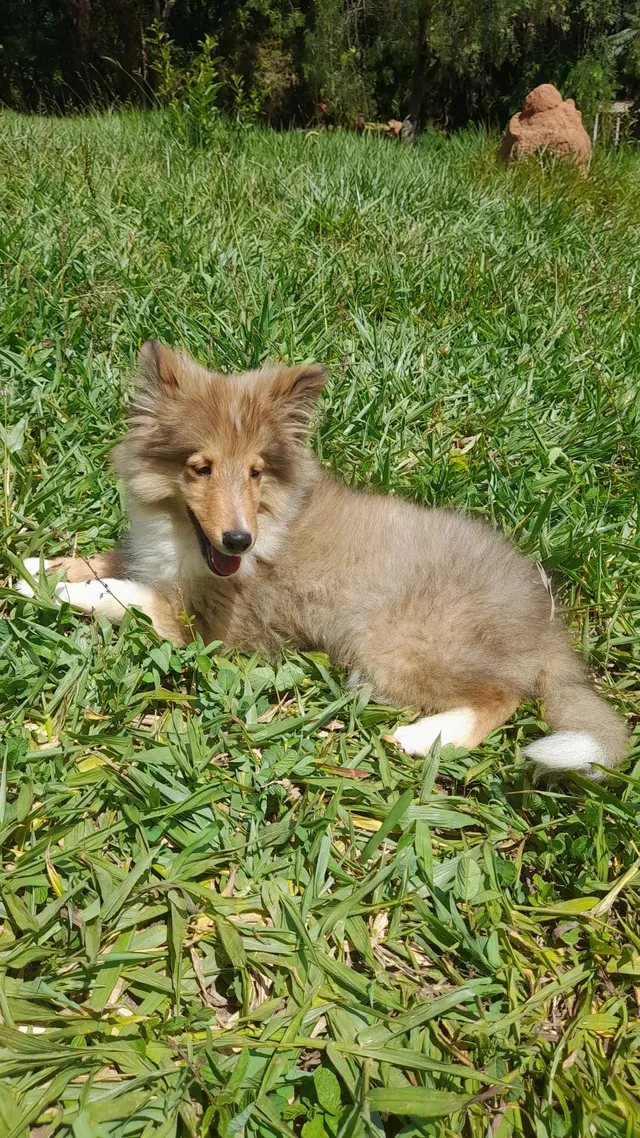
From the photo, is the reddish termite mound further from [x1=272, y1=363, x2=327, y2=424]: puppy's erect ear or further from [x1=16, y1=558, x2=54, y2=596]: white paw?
[x1=16, y1=558, x2=54, y2=596]: white paw

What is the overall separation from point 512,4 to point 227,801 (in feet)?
58.0

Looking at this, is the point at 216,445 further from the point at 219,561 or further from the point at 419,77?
the point at 419,77

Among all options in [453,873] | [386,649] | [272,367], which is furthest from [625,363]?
[453,873]

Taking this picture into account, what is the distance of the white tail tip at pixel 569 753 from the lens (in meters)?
2.33

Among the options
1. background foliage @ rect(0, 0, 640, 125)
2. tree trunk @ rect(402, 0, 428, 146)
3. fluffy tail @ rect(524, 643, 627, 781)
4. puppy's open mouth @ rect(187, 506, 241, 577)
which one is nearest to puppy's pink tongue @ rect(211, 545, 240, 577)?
puppy's open mouth @ rect(187, 506, 241, 577)

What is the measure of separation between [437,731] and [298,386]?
4.54 ft

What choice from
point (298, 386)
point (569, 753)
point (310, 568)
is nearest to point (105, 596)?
point (310, 568)

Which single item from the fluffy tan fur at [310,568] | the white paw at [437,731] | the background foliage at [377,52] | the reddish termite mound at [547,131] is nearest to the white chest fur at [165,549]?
the fluffy tan fur at [310,568]

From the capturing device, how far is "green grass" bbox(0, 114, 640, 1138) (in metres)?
1.70

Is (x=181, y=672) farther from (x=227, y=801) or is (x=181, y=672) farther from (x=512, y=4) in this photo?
(x=512, y=4)

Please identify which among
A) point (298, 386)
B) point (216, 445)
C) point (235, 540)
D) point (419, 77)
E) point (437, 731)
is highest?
point (419, 77)

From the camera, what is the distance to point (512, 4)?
14641 mm

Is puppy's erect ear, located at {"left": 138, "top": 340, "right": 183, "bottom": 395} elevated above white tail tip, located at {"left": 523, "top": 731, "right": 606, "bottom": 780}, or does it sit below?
above

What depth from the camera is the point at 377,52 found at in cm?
1664
